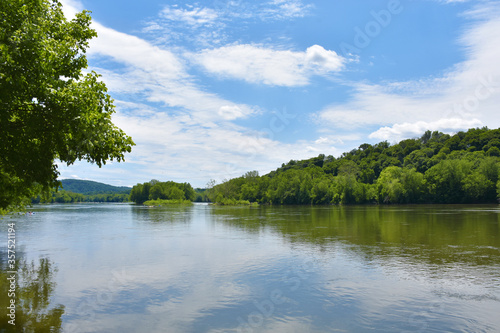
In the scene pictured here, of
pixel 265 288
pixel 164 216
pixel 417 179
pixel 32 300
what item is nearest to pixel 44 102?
pixel 32 300

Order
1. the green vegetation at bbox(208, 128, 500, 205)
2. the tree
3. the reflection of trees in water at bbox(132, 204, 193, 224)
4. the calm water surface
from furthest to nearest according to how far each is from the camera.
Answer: the green vegetation at bbox(208, 128, 500, 205)
the reflection of trees in water at bbox(132, 204, 193, 224)
the calm water surface
the tree

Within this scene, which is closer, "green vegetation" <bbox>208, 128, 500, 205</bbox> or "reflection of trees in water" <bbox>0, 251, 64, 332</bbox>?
"reflection of trees in water" <bbox>0, 251, 64, 332</bbox>

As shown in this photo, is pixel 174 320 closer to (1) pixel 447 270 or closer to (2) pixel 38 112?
(2) pixel 38 112

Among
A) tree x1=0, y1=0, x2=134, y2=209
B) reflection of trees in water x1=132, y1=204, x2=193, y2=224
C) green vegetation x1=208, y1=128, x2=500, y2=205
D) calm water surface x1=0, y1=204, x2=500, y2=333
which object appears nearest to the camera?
tree x1=0, y1=0, x2=134, y2=209

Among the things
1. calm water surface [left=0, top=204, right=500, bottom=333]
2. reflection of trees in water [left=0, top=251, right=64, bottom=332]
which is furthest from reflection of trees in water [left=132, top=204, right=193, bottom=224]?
reflection of trees in water [left=0, top=251, right=64, bottom=332]

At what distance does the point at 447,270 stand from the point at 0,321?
1995 cm

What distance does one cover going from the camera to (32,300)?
48.2 feet

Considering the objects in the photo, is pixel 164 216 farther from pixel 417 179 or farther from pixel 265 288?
pixel 417 179

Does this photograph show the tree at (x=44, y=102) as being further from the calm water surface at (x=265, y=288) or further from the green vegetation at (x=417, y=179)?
the green vegetation at (x=417, y=179)

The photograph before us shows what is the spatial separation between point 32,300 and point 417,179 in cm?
12876

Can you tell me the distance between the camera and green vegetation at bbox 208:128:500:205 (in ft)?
375

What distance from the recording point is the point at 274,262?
22.2m

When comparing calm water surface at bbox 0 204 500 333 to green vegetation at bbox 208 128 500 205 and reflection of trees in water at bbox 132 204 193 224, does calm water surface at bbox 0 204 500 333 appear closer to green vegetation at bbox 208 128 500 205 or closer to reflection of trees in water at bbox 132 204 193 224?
reflection of trees in water at bbox 132 204 193 224

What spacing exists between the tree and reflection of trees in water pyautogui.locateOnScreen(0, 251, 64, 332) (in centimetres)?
470
